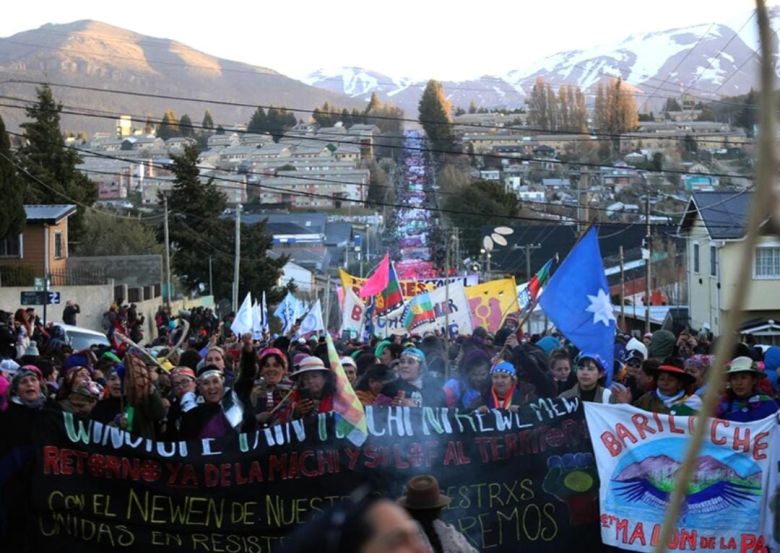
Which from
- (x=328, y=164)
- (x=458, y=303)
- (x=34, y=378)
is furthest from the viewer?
(x=328, y=164)

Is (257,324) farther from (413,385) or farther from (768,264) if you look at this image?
(768,264)

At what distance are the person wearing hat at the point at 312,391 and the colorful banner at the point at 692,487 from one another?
1.78m

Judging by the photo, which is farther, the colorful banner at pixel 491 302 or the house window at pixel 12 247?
the house window at pixel 12 247

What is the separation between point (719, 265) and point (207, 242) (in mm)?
27023

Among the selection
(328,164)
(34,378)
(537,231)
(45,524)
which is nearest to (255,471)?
(45,524)

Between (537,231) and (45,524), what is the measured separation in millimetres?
66638

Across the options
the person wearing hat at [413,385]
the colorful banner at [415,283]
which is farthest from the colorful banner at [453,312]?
the person wearing hat at [413,385]

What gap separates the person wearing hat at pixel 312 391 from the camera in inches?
314

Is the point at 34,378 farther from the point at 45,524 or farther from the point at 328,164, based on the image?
the point at 328,164

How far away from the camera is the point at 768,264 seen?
40438 mm

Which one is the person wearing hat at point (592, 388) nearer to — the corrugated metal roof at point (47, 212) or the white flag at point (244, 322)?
the white flag at point (244, 322)

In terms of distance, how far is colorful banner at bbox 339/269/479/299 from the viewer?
2816cm

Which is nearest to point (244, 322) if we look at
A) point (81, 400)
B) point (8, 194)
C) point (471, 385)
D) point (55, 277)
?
point (8, 194)

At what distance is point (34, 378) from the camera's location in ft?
26.7
